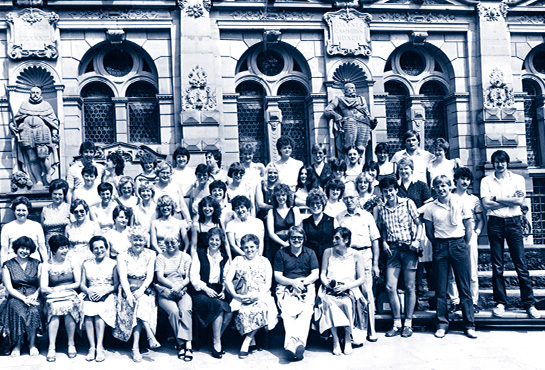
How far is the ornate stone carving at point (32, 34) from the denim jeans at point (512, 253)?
35.7ft

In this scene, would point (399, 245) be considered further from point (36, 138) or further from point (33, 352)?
point (36, 138)

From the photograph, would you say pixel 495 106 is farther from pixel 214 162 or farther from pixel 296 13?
pixel 214 162

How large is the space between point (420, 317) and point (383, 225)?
4.83 feet

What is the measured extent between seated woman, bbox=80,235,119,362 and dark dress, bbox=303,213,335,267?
9.02 ft

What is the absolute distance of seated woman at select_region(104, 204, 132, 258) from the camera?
8414 millimetres

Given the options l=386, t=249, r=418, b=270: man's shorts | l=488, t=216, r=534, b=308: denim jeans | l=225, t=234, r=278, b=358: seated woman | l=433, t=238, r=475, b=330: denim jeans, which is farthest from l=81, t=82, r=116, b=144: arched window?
l=488, t=216, r=534, b=308: denim jeans

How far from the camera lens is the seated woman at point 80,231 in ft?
27.2

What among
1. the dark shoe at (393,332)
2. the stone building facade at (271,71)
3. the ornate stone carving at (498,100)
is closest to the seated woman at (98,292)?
the dark shoe at (393,332)

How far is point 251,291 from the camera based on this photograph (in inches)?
314

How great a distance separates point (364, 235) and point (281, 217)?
4.04 feet

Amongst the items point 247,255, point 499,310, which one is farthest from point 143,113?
point 499,310

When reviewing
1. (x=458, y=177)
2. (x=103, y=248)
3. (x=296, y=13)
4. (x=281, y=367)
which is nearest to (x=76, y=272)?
(x=103, y=248)

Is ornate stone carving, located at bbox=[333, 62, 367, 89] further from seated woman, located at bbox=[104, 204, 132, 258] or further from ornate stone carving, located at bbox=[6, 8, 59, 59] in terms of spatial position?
seated woman, located at bbox=[104, 204, 132, 258]

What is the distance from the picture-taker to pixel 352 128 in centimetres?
1415
